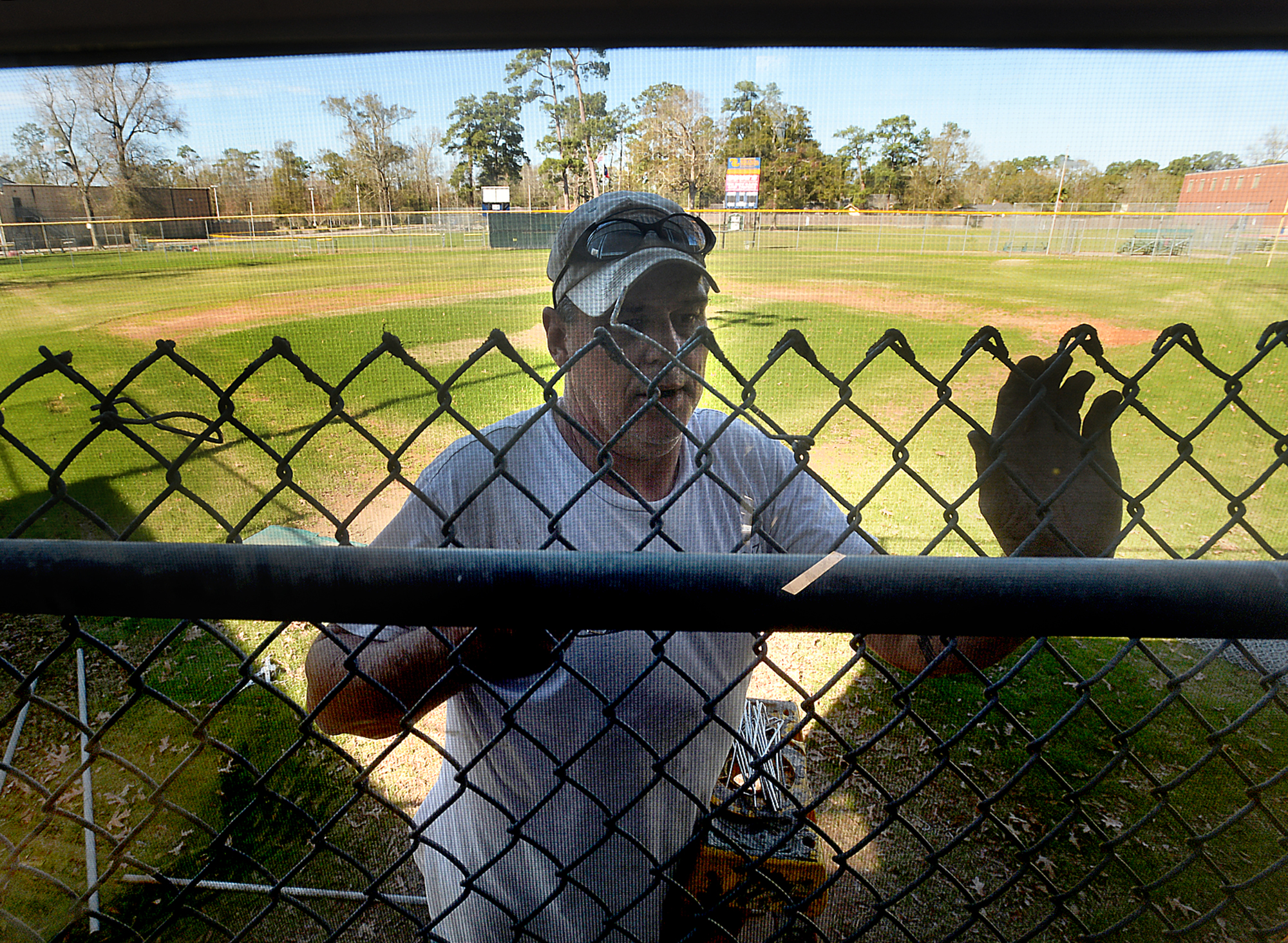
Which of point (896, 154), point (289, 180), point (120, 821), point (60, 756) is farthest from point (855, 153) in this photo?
point (60, 756)

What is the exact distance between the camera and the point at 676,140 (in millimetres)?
1209

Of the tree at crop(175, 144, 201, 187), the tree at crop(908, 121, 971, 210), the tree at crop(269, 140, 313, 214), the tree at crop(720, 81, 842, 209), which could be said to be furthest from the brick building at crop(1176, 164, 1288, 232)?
the tree at crop(175, 144, 201, 187)

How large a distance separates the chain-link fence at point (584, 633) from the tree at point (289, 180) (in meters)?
0.29

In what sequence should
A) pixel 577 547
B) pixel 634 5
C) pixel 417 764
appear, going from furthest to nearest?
pixel 417 764
pixel 577 547
pixel 634 5

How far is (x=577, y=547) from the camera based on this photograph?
1534mm

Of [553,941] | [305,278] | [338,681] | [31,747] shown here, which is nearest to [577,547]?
[338,681]

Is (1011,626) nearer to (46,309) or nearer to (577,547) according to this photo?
(577,547)

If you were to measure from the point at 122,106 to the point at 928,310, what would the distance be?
1.57m

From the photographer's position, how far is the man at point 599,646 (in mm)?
1363

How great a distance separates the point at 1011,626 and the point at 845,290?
728mm

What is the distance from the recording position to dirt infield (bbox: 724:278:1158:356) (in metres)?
1.31

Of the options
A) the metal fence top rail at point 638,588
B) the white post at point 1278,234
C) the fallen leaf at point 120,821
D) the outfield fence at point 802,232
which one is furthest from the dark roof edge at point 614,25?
the fallen leaf at point 120,821

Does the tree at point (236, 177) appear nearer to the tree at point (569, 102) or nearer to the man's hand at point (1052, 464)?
the tree at point (569, 102)

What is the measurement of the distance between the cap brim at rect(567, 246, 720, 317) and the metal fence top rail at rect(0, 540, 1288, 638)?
0.75 m
